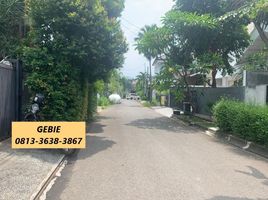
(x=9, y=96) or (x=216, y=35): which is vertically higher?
(x=216, y=35)

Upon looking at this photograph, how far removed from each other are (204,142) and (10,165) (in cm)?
795

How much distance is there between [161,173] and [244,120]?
575 centimetres

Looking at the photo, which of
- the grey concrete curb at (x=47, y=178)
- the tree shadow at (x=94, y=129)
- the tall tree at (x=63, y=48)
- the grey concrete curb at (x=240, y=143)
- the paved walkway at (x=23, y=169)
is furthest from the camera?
the tree shadow at (x=94, y=129)

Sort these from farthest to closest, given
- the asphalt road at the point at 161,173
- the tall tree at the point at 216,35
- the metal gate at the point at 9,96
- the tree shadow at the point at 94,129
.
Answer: the tall tree at the point at 216,35, the tree shadow at the point at 94,129, the metal gate at the point at 9,96, the asphalt road at the point at 161,173

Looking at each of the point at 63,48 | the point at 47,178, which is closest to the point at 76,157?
the point at 47,178

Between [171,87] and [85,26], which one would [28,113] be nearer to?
[85,26]

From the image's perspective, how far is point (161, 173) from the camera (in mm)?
8961

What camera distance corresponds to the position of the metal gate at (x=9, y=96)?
11.6 metres

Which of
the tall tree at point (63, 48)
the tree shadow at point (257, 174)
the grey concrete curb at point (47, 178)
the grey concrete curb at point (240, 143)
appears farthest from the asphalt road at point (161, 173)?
the tall tree at point (63, 48)

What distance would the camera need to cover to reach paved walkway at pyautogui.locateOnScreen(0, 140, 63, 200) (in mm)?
6940

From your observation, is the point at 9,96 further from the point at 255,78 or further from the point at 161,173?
the point at 255,78

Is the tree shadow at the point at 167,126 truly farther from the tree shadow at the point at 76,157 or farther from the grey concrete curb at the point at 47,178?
the grey concrete curb at the point at 47,178

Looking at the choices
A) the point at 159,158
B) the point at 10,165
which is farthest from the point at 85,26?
the point at 10,165

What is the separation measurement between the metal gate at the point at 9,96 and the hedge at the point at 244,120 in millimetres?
7297
